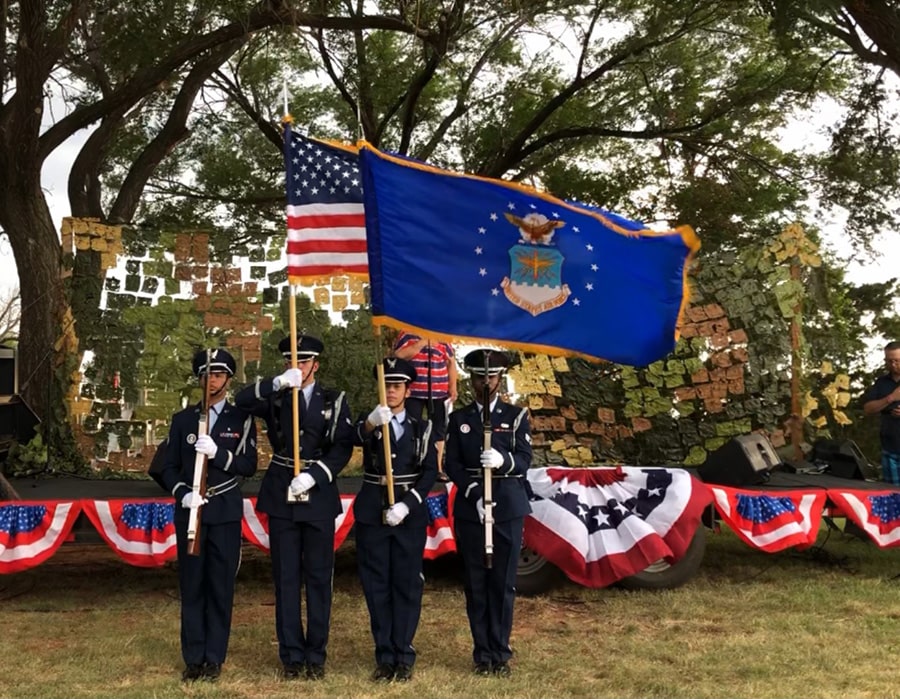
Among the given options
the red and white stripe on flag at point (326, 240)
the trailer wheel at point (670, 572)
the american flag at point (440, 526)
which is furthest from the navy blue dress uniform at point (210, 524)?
the trailer wheel at point (670, 572)

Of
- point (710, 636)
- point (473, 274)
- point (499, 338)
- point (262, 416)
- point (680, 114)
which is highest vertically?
point (680, 114)

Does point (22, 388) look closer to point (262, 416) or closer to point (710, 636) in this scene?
point (262, 416)

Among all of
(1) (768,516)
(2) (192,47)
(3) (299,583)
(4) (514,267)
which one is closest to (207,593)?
(3) (299,583)

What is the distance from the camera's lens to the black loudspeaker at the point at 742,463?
6.95 metres

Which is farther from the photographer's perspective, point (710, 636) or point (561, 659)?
point (710, 636)

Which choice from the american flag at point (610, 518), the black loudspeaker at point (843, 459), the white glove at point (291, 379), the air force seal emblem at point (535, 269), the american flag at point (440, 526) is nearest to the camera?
the white glove at point (291, 379)

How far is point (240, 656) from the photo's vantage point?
5184mm

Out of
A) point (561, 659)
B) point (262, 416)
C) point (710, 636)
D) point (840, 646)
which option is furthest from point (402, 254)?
point (840, 646)

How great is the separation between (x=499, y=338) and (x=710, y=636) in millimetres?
2177

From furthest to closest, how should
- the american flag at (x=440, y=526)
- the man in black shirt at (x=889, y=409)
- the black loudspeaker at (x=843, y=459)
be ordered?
the black loudspeaker at (x=843, y=459) < the man in black shirt at (x=889, y=409) < the american flag at (x=440, y=526)

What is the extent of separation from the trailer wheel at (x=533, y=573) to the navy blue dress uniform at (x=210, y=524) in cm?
241

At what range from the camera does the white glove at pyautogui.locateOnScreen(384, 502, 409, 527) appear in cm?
469

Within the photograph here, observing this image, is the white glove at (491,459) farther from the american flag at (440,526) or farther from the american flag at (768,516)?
the american flag at (768,516)

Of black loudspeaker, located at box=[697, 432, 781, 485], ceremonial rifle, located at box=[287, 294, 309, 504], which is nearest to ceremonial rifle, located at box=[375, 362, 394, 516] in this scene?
ceremonial rifle, located at box=[287, 294, 309, 504]
